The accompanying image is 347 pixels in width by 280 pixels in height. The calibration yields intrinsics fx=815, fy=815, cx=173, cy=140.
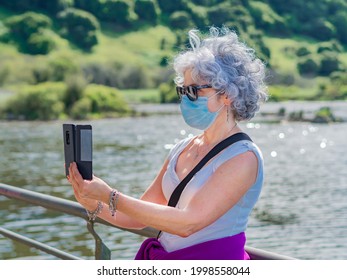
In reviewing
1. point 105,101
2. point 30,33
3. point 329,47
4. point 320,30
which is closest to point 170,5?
point 320,30

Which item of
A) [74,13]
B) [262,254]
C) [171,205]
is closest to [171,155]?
[171,205]

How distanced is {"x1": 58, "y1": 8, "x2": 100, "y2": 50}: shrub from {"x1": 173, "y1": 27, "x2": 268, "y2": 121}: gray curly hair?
354ft

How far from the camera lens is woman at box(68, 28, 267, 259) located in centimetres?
207

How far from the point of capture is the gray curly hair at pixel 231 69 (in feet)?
7.09

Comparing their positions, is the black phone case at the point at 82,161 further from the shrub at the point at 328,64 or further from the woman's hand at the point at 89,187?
the shrub at the point at 328,64

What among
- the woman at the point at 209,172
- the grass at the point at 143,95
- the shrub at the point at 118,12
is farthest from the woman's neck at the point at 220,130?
the shrub at the point at 118,12

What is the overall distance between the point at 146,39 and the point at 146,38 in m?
0.14

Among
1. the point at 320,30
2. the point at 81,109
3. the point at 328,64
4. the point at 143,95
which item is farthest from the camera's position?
the point at 320,30

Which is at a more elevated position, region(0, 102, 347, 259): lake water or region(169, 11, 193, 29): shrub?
region(0, 102, 347, 259): lake water

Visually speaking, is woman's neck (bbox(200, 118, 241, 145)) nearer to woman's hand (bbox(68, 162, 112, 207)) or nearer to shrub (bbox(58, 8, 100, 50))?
woman's hand (bbox(68, 162, 112, 207))

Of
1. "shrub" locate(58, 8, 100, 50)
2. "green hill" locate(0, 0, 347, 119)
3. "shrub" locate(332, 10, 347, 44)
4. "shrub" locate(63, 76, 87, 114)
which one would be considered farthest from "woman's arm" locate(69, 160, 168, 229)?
"shrub" locate(332, 10, 347, 44)

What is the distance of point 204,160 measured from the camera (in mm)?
2170

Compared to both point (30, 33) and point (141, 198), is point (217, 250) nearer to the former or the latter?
point (141, 198)

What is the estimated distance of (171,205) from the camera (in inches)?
85.8
